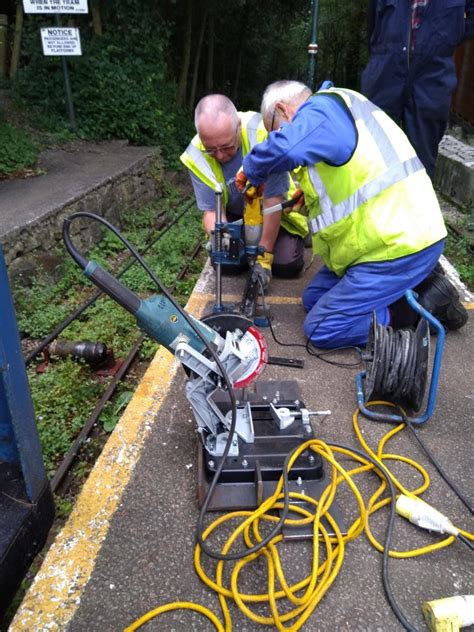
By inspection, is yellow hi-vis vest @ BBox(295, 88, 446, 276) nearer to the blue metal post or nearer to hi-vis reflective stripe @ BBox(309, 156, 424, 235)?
hi-vis reflective stripe @ BBox(309, 156, 424, 235)

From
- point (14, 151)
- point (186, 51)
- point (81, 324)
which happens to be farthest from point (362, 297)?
point (186, 51)

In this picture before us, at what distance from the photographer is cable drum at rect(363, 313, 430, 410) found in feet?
7.68

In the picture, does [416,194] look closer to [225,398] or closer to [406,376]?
[406,376]

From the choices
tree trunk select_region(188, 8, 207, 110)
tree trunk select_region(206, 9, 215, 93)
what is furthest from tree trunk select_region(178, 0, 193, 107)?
tree trunk select_region(206, 9, 215, 93)

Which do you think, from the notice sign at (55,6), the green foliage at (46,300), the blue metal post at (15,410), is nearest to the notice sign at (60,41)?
the notice sign at (55,6)


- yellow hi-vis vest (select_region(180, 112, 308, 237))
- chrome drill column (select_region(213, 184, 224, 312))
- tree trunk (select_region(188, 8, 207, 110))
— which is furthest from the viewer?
tree trunk (select_region(188, 8, 207, 110))

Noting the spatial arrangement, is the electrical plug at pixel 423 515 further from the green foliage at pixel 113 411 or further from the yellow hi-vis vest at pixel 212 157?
the yellow hi-vis vest at pixel 212 157

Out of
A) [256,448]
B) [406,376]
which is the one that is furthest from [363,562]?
[406,376]

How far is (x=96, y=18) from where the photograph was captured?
27.4ft

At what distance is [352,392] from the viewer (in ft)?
8.93

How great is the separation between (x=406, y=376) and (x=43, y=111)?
8152 mm

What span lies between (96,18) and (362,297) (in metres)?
8.17

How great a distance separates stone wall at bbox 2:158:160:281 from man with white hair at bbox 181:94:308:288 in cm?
172

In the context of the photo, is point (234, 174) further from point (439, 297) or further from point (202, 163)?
point (439, 297)
